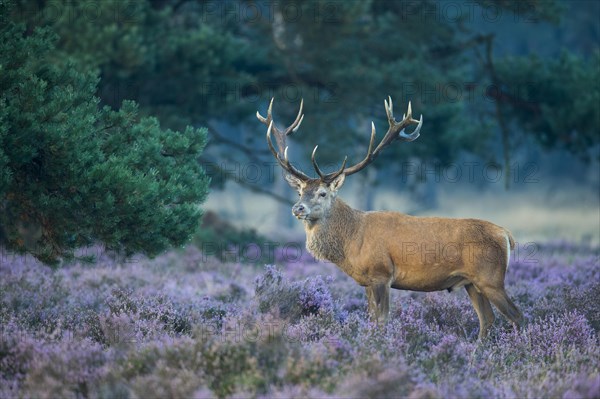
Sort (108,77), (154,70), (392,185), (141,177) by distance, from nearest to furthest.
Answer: (141,177) → (108,77) → (154,70) → (392,185)

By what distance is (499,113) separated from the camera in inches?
684

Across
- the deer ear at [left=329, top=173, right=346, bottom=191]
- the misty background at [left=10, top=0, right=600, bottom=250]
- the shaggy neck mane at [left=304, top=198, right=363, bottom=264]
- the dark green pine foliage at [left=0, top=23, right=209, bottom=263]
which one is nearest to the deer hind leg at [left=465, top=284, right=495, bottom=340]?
the shaggy neck mane at [left=304, top=198, right=363, bottom=264]

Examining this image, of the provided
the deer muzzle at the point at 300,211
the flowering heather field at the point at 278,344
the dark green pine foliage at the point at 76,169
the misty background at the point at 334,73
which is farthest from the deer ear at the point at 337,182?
the misty background at the point at 334,73

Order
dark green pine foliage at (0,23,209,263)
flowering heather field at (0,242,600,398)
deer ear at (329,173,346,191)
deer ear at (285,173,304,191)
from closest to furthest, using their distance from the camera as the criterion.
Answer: flowering heather field at (0,242,600,398) → dark green pine foliage at (0,23,209,263) → deer ear at (329,173,346,191) → deer ear at (285,173,304,191)

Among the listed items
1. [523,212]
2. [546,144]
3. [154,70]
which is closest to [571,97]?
[546,144]

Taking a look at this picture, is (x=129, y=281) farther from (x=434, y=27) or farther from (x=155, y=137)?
(x=434, y=27)

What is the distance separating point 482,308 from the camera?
8.67m

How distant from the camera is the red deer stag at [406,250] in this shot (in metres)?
8.37

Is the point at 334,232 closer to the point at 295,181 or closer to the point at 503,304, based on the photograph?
the point at 295,181

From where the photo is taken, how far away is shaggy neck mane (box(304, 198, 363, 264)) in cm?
892

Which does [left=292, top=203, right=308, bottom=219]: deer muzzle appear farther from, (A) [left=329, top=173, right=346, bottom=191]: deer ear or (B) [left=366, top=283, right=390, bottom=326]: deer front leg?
(B) [left=366, top=283, right=390, bottom=326]: deer front leg

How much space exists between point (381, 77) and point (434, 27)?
254 cm

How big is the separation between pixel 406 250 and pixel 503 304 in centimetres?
117

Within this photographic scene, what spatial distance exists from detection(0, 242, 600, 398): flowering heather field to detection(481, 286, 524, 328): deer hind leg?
0.60ft
